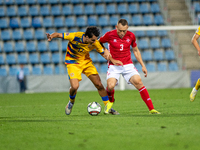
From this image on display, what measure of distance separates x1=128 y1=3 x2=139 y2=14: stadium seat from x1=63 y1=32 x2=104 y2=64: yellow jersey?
49.2 feet

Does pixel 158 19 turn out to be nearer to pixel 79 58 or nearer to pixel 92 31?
pixel 79 58

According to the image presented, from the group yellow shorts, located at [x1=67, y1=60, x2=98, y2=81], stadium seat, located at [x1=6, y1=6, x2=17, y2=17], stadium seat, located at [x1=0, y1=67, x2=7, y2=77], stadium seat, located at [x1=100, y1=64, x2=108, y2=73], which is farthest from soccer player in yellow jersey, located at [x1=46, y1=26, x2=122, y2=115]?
stadium seat, located at [x1=6, y1=6, x2=17, y2=17]

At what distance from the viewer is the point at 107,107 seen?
690 cm

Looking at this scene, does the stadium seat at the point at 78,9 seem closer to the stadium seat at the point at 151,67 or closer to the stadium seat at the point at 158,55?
the stadium seat at the point at 158,55

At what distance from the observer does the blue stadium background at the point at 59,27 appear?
65.2 feet

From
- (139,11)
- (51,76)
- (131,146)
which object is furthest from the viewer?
(139,11)

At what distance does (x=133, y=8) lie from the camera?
21.6 meters

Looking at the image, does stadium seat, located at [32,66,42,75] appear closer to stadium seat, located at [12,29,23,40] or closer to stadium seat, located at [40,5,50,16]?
stadium seat, located at [12,29,23,40]

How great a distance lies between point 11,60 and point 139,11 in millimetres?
8111

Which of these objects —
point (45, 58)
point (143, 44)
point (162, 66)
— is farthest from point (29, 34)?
point (162, 66)

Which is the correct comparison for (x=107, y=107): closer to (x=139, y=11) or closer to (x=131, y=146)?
(x=131, y=146)

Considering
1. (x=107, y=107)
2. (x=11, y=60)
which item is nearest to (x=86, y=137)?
(x=107, y=107)

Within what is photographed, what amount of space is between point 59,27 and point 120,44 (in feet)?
47.3

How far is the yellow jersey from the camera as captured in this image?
264 inches
